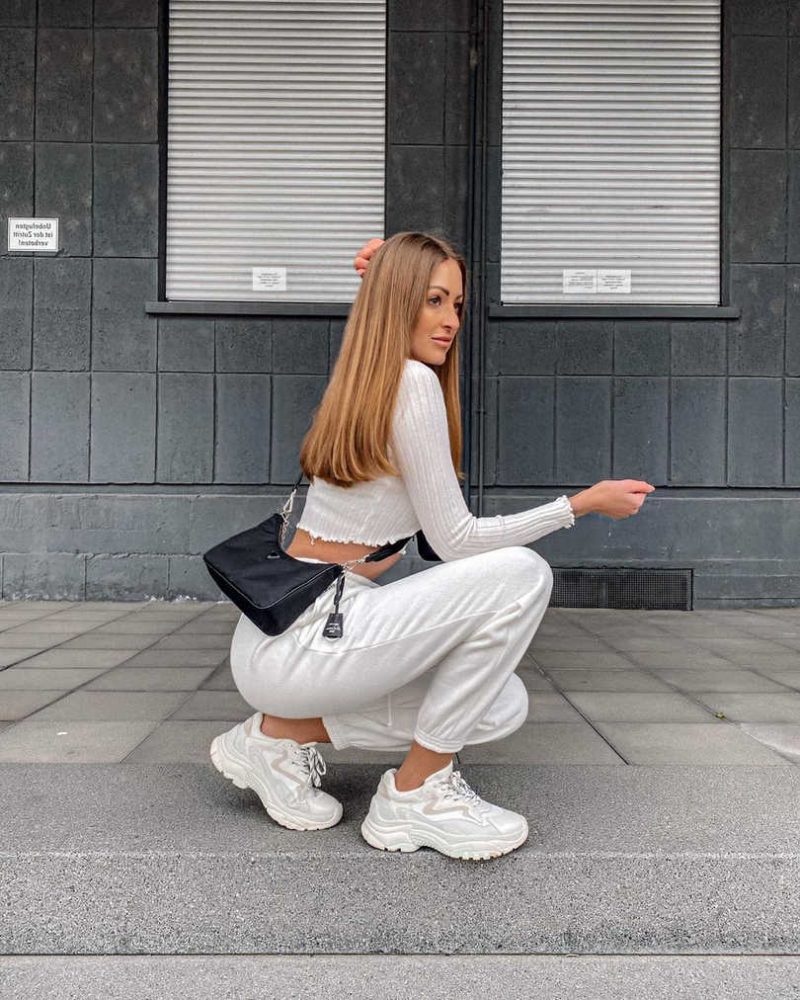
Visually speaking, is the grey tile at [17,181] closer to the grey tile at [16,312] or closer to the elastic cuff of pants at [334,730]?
the grey tile at [16,312]

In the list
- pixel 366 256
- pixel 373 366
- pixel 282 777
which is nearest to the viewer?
pixel 373 366

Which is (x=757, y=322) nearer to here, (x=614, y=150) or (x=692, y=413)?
(x=692, y=413)

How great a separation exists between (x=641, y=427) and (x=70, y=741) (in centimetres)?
436

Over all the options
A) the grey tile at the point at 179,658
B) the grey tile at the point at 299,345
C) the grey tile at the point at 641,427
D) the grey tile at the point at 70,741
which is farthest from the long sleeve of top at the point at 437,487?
the grey tile at the point at 641,427

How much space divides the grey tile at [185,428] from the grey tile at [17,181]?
1.51 meters

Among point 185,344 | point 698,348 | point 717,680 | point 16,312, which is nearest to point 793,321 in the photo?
point 698,348

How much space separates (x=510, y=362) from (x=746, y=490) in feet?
6.16

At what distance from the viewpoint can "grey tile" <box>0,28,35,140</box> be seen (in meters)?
5.82

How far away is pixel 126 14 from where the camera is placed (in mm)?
5816

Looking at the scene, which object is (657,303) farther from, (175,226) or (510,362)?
(175,226)

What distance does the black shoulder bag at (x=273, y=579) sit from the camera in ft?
Answer: 6.29

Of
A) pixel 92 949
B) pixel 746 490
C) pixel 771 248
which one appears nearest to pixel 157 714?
pixel 92 949

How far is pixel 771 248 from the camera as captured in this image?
5.89m

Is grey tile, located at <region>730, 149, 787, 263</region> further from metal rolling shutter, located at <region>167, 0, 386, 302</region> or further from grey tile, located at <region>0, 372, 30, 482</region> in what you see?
grey tile, located at <region>0, 372, 30, 482</region>
